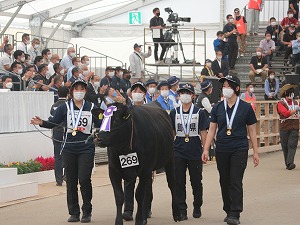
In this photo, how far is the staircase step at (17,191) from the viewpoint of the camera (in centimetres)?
1423

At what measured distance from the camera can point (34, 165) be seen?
16.8m

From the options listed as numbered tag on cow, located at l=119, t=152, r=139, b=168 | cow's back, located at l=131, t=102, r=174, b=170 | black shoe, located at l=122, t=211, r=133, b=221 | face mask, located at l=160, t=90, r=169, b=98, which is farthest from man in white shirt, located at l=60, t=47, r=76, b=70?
numbered tag on cow, located at l=119, t=152, r=139, b=168

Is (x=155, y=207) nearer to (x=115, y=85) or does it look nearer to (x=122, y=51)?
(x=115, y=85)

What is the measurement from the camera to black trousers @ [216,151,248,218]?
11.4 m

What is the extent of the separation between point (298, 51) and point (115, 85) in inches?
461

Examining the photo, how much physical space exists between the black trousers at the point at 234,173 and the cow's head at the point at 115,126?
148cm

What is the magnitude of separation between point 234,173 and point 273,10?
2822 centimetres

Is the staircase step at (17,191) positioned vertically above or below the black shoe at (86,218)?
below

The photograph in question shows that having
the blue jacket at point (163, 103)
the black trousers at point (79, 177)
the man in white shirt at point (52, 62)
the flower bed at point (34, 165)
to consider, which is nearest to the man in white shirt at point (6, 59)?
the man in white shirt at point (52, 62)

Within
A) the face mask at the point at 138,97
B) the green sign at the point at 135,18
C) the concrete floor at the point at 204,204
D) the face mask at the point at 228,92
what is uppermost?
the green sign at the point at 135,18

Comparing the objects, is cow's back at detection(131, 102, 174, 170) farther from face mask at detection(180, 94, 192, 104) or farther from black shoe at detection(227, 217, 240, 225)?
black shoe at detection(227, 217, 240, 225)

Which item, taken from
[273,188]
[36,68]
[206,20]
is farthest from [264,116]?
[206,20]

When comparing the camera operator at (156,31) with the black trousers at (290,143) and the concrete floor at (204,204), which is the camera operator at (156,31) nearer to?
the black trousers at (290,143)

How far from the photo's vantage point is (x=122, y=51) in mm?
35219
